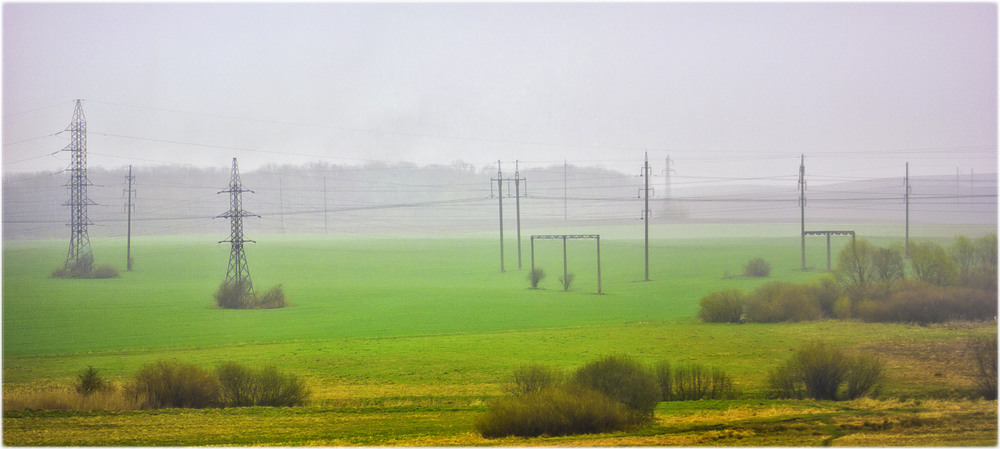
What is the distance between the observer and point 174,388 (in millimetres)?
19844

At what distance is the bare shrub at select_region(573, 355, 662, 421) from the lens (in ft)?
55.1

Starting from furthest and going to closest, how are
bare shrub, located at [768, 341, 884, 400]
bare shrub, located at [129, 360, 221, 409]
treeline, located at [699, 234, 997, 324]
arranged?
treeline, located at [699, 234, 997, 324] → bare shrub, located at [129, 360, 221, 409] → bare shrub, located at [768, 341, 884, 400]

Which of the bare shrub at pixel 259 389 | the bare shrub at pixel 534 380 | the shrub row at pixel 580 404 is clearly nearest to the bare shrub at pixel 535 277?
the bare shrub at pixel 534 380

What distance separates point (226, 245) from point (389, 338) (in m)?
54.2

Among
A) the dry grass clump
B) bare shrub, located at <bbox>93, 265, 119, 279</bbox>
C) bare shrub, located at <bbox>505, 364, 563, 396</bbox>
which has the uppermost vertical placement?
bare shrub, located at <bbox>93, 265, 119, 279</bbox>

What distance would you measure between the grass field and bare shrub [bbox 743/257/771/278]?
2.90ft

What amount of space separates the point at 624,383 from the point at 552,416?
7.64 ft

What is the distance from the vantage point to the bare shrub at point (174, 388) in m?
19.7

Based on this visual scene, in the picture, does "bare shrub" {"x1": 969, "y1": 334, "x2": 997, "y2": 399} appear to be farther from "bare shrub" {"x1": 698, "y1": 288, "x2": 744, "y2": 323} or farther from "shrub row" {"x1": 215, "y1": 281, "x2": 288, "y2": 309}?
"shrub row" {"x1": 215, "y1": 281, "x2": 288, "y2": 309}

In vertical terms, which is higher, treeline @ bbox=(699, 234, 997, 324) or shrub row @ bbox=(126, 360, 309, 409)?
treeline @ bbox=(699, 234, 997, 324)

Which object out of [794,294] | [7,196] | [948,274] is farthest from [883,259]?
[7,196]

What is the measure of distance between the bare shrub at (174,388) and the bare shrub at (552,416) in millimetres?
8490

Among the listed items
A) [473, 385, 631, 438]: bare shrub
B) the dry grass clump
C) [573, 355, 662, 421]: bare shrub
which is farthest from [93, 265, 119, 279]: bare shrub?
[473, 385, 631, 438]: bare shrub

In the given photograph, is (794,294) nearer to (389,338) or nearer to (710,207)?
(389,338)
